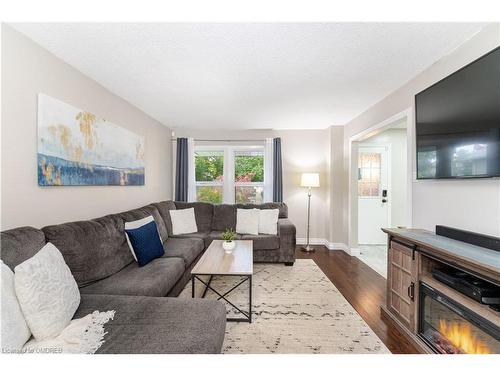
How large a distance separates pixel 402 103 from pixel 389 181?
2.27m

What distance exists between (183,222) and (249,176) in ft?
5.66

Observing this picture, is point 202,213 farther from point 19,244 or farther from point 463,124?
point 463,124

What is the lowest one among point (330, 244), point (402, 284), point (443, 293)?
point (330, 244)

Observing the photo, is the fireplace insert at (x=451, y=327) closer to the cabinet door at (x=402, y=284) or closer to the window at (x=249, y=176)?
the cabinet door at (x=402, y=284)

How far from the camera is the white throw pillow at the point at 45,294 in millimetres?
1003

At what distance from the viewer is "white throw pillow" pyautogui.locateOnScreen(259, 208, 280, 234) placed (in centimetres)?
349

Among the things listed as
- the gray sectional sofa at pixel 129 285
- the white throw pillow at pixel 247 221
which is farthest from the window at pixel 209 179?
the gray sectional sofa at pixel 129 285

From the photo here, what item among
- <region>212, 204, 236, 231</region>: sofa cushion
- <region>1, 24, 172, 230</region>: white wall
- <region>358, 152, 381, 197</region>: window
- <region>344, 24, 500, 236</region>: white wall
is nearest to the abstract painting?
<region>1, 24, 172, 230</region>: white wall

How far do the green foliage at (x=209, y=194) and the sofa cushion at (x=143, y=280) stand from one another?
93.7 inches

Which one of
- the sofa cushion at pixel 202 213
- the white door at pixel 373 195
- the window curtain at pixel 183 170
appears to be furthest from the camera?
the window curtain at pixel 183 170

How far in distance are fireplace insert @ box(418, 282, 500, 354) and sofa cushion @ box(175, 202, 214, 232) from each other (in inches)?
119

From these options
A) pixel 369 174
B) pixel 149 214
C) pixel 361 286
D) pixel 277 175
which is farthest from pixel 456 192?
pixel 149 214

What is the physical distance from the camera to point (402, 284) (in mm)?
1789

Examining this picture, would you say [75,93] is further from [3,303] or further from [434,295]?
[434,295]
